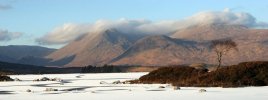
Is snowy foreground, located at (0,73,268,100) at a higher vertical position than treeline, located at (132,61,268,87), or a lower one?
lower

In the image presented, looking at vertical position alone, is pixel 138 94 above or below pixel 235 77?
below

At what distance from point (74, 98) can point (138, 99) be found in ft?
15.4

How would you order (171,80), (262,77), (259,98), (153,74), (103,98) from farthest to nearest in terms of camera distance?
1. (153,74)
2. (171,80)
3. (262,77)
4. (103,98)
5. (259,98)

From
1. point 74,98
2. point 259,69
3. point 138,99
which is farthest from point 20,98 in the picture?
point 259,69

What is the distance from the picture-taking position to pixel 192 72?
205 ft

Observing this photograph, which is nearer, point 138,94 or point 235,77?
point 138,94

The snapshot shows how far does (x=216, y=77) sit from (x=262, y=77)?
4491 millimetres

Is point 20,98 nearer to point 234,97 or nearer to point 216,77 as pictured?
point 234,97

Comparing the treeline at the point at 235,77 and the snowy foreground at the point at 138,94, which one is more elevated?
the treeline at the point at 235,77

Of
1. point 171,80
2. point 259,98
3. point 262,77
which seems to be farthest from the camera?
point 171,80

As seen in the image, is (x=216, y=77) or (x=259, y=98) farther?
(x=216, y=77)

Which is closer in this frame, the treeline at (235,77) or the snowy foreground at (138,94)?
the snowy foreground at (138,94)

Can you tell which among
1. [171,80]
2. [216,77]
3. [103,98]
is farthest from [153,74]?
[103,98]

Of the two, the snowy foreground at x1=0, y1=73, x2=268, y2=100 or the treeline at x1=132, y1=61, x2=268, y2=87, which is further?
the treeline at x1=132, y1=61, x2=268, y2=87
